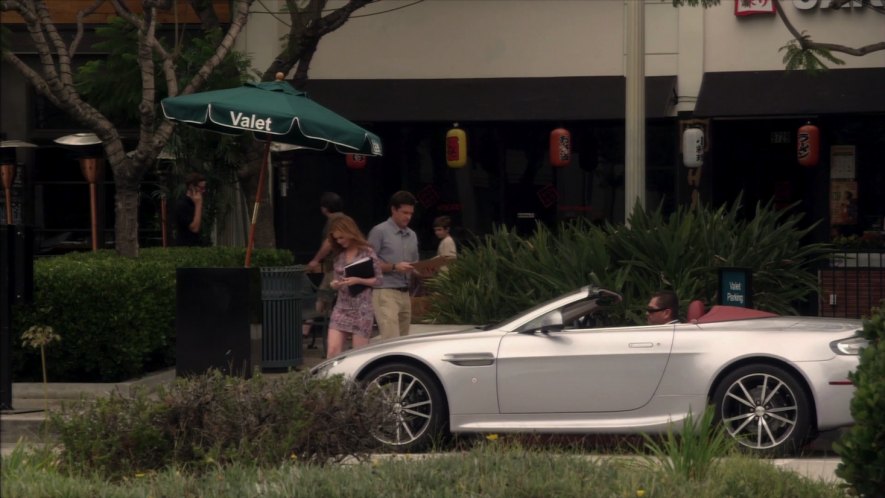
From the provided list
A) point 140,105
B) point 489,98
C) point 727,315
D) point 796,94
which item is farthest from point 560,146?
point 727,315

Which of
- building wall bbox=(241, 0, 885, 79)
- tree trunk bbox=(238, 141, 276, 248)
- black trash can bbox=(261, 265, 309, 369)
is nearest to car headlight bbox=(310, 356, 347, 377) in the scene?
black trash can bbox=(261, 265, 309, 369)

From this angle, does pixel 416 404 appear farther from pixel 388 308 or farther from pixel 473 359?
pixel 388 308

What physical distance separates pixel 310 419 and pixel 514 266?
6938 millimetres

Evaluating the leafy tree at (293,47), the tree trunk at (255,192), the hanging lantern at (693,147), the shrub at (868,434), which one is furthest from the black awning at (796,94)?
the shrub at (868,434)

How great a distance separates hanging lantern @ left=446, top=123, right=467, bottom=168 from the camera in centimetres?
1894

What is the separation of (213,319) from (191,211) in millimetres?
3950

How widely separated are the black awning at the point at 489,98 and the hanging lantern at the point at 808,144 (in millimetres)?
1984

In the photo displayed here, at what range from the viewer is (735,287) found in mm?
11477

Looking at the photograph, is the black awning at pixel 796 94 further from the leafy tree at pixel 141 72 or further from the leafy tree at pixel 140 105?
the leafy tree at pixel 140 105

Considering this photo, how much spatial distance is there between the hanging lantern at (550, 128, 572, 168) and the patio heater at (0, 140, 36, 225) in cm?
784

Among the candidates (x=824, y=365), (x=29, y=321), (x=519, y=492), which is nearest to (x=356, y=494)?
(x=519, y=492)

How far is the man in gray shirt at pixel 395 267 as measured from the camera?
37.3 ft

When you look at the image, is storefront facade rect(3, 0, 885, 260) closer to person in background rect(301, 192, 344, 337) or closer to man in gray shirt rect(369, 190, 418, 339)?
person in background rect(301, 192, 344, 337)

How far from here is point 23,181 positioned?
20.4 m
